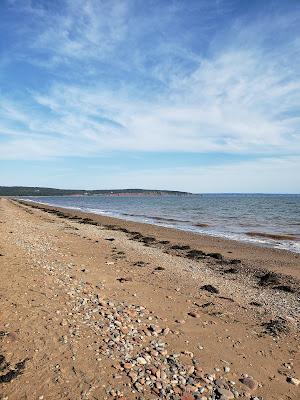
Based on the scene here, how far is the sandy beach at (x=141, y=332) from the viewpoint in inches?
198

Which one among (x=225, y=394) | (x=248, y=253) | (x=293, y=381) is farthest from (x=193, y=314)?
(x=248, y=253)

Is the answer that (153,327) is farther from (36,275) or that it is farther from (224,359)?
(36,275)

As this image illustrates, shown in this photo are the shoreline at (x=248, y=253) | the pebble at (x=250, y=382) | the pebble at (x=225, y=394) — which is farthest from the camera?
the shoreline at (x=248, y=253)

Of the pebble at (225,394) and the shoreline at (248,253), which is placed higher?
the pebble at (225,394)

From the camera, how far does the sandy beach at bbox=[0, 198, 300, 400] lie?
5031 mm

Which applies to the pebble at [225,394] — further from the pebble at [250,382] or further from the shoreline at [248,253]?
A: the shoreline at [248,253]

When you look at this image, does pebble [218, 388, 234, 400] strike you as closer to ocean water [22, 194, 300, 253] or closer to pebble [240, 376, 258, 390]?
pebble [240, 376, 258, 390]

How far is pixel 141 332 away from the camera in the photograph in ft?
21.8

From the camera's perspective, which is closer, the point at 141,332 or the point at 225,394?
the point at 225,394

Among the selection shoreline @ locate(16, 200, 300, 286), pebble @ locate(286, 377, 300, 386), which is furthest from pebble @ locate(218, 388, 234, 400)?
shoreline @ locate(16, 200, 300, 286)

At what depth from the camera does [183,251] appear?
1873cm

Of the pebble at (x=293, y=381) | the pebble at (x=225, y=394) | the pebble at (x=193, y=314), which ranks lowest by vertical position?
the pebble at (x=293, y=381)

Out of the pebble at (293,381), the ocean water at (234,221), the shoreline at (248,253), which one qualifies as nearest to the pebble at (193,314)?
the pebble at (293,381)

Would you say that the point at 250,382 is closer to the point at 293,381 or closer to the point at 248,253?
the point at 293,381
